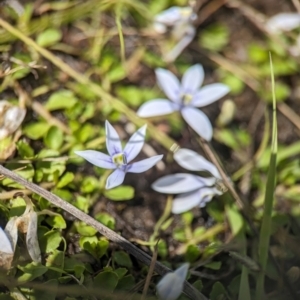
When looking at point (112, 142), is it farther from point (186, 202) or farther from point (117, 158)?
point (186, 202)

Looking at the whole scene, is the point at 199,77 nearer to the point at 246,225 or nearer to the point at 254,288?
the point at 246,225

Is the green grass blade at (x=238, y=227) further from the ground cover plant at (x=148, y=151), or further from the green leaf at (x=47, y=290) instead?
the green leaf at (x=47, y=290)

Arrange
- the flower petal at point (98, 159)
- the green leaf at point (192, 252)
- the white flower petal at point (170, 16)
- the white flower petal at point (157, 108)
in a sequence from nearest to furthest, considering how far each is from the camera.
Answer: the flower petal at point (98, 159), the green leaf at point (192, 252), the white flower petal at point (157, 108), the white flower petal at point (170, 16)

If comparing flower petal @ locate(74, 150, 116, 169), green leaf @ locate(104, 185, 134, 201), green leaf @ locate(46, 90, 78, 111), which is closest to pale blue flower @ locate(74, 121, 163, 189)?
flower petal @ locate(74, 150, 116, 169)

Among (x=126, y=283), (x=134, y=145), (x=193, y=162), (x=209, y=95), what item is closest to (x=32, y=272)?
(x=126, y=283)

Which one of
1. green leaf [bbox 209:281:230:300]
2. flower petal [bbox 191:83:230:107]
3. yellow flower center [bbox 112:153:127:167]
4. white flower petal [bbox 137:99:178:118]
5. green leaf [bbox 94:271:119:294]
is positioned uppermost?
yellow flower center [bbox 112:153:127:167]

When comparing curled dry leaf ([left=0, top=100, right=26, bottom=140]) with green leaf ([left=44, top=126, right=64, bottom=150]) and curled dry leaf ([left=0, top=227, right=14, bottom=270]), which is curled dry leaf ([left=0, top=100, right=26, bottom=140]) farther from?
curled dry leaf ([left=0, top=227, right=14, bottom=270])

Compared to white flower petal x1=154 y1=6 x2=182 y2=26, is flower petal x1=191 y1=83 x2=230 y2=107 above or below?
below

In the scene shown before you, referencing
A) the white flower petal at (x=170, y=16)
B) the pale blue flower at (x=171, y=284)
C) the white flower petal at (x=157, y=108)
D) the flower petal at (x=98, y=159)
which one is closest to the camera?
the pale blue flower at (x=171, y=284)

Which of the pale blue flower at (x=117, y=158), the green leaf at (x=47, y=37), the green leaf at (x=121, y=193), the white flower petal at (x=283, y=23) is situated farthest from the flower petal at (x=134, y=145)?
the white flower petal at (x=283, y=23)
